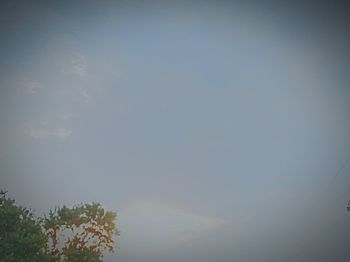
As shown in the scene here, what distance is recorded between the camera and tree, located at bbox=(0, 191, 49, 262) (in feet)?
80.5

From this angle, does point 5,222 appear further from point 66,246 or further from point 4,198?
point 66,246

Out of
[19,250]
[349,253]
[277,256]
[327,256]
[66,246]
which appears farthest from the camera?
[277,256]

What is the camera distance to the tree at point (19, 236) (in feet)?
80.5

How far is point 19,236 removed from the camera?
25578 mm

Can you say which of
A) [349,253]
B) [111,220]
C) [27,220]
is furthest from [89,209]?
[349,253]

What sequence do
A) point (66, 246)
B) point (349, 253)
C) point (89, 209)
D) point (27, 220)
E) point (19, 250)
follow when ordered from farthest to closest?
1. point (349, 253)
2. point (89, 209)
3. point (66, 246)
4. point (27, 220)
5. point (19, 250)

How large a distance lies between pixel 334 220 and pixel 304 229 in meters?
18.3

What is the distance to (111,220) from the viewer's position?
32.0 metres

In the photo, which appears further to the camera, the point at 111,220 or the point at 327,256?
the point at 327,256

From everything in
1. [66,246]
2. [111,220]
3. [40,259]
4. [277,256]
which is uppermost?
[277,256]

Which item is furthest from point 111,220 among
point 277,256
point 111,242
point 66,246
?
point 277,256

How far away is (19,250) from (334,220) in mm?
198287

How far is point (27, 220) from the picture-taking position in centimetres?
2719

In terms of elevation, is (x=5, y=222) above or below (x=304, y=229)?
below
